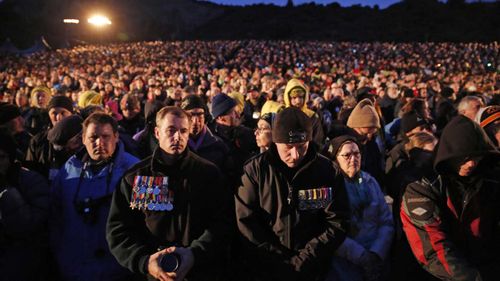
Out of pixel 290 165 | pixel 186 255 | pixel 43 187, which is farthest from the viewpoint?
pixel 43 187

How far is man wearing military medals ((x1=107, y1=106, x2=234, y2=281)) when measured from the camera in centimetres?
246

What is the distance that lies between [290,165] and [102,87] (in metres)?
10.5

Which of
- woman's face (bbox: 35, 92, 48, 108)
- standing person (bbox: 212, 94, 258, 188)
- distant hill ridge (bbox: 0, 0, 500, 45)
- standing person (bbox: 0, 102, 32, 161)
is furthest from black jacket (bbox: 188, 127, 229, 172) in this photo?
distant hill ridge (bbox: 0, 0, 500, 45)

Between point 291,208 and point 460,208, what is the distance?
→ 3.38 ft

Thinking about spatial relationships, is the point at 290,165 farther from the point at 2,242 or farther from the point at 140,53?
the point at 140,53

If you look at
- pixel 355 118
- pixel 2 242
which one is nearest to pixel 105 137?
pixel 2 242

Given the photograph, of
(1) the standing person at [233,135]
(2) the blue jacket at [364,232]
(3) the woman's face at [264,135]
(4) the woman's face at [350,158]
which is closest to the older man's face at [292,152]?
(4) the woman's face at [350,158]

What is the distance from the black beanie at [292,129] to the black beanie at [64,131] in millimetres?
2065

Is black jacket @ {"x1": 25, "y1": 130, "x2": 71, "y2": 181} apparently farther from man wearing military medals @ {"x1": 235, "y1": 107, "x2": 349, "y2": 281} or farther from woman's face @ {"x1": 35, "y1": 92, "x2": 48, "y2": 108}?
woman's face @ {"x1": 35, "y1": 92, "x2": 48, "y2": 108}

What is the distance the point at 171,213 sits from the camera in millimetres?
2525

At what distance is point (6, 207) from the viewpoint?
2465 millimetres

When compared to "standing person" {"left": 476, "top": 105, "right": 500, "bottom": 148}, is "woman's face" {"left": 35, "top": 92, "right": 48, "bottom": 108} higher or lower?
higher

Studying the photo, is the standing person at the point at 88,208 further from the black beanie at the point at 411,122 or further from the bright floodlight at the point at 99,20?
the bright floodlight at the point at 99,20

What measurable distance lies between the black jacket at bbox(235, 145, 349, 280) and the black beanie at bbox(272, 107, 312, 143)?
14 centimetres
